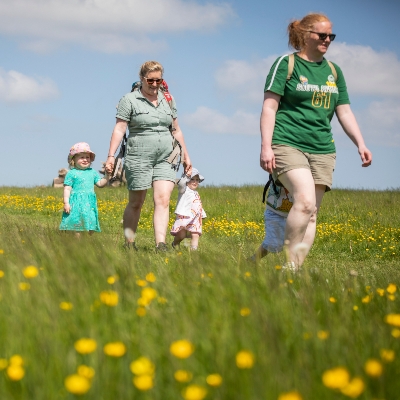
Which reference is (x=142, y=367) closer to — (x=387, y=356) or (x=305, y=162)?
(x=387, y=356)

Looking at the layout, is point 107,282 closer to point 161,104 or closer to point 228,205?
point 161,104

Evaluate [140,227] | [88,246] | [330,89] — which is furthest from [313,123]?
[140,227]

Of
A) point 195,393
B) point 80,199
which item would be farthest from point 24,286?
point 80,199

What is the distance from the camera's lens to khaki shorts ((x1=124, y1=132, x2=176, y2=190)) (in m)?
8.00

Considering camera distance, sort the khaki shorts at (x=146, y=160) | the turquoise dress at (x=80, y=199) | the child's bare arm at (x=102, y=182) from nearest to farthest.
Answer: the khaki shorts at (x=146, y=160) → the child's bare arm at (x=102, y=182) → the turquoise dress at (x=80, y=199)

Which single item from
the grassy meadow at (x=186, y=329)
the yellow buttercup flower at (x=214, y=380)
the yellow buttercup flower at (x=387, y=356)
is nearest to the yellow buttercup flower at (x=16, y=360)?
the grassy meadow at (x=186, y=329)

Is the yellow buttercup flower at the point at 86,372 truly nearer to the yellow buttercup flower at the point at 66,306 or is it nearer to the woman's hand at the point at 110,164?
the yellow buttercup flower at the point at 66,306

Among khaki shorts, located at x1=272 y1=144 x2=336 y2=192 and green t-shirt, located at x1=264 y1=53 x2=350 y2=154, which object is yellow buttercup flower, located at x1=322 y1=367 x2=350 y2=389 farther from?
green t-shirt, located at x1=264 y1=53 x2=350 y2=154

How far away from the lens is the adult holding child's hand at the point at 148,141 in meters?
7.93

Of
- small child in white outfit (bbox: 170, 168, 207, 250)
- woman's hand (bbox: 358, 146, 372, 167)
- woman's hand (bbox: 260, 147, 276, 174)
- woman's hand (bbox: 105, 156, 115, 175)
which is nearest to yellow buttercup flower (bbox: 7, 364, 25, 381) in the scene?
woman's hand (bbox: 260, 147, 276, 174)

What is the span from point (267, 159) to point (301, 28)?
46.9 inches

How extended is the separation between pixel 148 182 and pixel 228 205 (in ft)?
26.0

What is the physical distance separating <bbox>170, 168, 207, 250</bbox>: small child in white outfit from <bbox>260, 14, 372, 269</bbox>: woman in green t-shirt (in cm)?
383

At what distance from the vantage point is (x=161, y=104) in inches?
321
